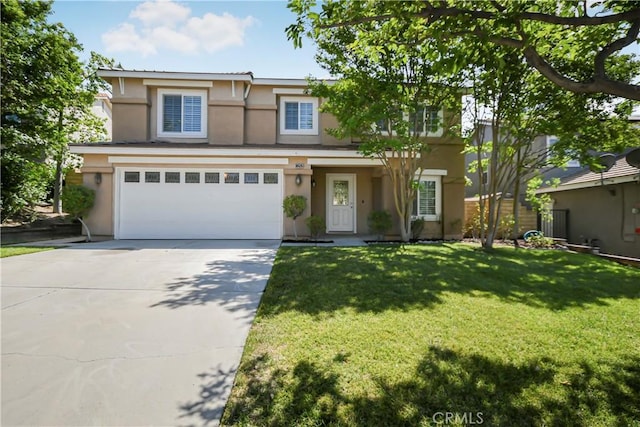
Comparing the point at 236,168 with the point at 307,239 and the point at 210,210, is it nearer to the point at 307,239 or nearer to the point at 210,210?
the point at 210,210

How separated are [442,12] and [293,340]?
13.0ft

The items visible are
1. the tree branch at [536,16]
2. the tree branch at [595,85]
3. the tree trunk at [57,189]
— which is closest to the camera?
the tree branch at [595,85]

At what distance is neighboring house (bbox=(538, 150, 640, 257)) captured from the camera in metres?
10.7

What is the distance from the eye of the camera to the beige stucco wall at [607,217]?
10812mm

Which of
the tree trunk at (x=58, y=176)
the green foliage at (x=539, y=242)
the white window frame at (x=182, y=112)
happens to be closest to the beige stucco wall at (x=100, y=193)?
the white window frame at (x=182, y=112)

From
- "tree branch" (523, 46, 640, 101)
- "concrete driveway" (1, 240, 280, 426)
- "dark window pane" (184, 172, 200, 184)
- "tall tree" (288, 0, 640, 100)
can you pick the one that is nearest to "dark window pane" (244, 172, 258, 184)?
"dark window pane" (184, 172, 200, 184)

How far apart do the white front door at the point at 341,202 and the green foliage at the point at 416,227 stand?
8.29 ft

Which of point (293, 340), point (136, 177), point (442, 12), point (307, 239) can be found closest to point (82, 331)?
point (293, 340)

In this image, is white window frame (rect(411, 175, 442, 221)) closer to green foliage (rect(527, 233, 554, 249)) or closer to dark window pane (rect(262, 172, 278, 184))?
green foliage (rect(527, 233, 554, 249))

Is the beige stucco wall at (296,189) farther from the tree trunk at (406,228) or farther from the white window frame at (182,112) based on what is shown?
the white window frame at (182,112)

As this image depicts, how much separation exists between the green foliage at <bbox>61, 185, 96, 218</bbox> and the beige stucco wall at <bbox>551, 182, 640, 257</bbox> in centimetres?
1847

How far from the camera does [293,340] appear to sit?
3.43m

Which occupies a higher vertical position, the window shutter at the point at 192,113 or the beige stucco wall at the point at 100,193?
the window shutter at the point at 192,113

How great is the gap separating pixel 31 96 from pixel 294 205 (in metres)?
11.8
